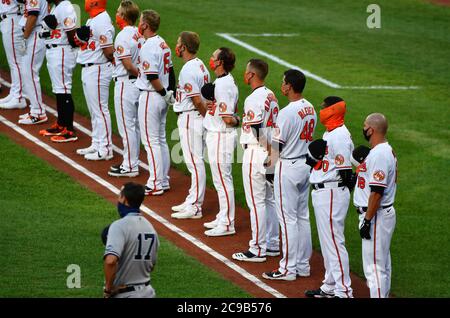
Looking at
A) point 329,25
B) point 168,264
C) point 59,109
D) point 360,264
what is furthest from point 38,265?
point 329,25

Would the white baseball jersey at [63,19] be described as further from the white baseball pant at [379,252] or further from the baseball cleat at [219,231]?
the white baseball pant at [379,252]

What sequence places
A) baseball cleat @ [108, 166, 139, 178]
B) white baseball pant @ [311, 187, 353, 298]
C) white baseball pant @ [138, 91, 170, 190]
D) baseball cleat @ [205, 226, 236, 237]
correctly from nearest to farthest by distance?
white baseball pant @ [311, 187, 353, 298]
baseball cleat @ [205, 226, 236, 237]
white baseball pant @ [138, 91, 170, 190]
baseball cleat @ [108, 166, 139, 178]

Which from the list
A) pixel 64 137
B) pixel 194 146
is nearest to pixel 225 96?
pixel 194 146

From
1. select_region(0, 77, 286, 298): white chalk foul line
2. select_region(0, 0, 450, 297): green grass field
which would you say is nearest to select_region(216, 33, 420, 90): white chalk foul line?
select_region(0, 0, 450, 297): green grass field

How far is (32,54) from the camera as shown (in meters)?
15.3

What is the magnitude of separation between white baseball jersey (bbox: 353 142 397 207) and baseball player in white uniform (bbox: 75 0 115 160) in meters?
4.98

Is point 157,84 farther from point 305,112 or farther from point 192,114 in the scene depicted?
point 305,112

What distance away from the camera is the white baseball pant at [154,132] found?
12789mm

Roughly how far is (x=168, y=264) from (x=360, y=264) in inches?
82.8

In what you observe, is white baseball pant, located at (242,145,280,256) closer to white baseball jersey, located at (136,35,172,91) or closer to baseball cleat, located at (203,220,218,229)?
baseball cleat, located at (203,220,218,229)

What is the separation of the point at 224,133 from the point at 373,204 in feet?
8.22

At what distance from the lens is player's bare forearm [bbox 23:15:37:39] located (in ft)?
48.8

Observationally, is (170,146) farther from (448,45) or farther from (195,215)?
(448,45)

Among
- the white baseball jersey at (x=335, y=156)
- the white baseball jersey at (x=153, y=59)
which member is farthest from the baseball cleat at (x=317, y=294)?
the white baseball jersey at (x=153, y=59)
